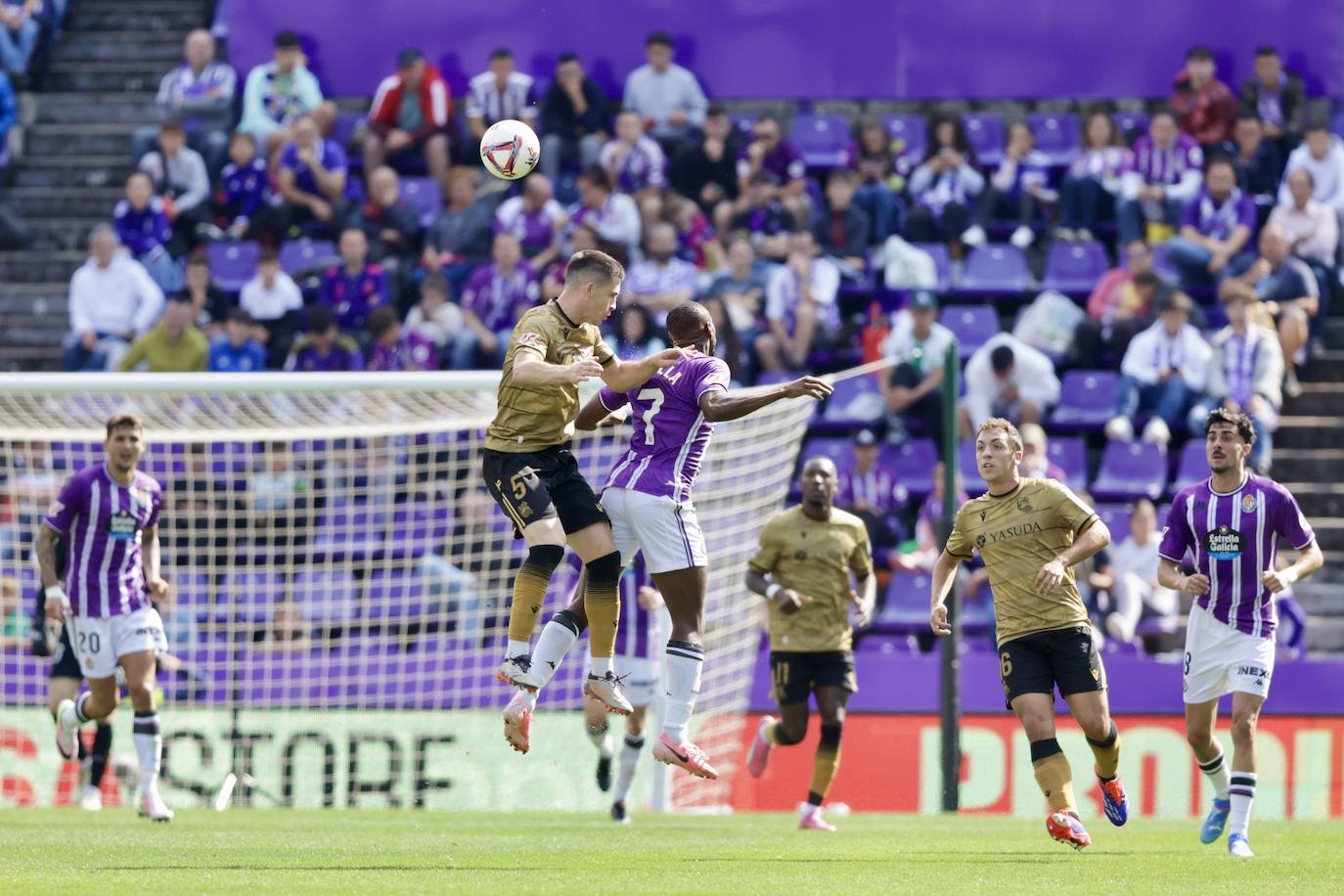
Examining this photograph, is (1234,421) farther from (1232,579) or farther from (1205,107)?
(1205,107)

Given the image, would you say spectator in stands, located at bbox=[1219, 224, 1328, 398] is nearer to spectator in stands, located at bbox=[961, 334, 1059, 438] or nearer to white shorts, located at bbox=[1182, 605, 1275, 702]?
spectator in stands, located at bbox=[961, 334, 1059, 438]

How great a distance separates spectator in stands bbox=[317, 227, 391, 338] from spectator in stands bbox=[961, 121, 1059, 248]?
657 cm

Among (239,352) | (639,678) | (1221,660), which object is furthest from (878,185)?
(1221,660)

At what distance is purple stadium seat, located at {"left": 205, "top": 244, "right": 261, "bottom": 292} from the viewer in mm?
22156

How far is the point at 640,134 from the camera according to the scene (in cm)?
2247

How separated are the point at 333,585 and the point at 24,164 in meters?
10.6

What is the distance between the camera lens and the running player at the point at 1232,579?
11.4 meters

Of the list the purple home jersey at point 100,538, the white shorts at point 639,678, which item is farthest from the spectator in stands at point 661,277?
the purple home jersey at point 100,538

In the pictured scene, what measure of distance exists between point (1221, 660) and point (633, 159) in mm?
12234

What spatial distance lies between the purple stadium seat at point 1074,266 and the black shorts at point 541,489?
1198 centimetres

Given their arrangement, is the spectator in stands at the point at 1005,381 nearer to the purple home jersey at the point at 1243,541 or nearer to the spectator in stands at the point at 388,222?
the spectator in stands at the point at 388,222

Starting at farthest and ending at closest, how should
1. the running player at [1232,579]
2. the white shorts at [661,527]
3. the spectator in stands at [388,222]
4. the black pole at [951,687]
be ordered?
the spectator in stands at [388,222], the black pole at [951,687], the running player at [1232,579], the white shorts at [661,527]

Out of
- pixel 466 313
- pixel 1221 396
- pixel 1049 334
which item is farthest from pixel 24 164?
pixel 1221 396

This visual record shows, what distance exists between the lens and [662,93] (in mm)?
23266
